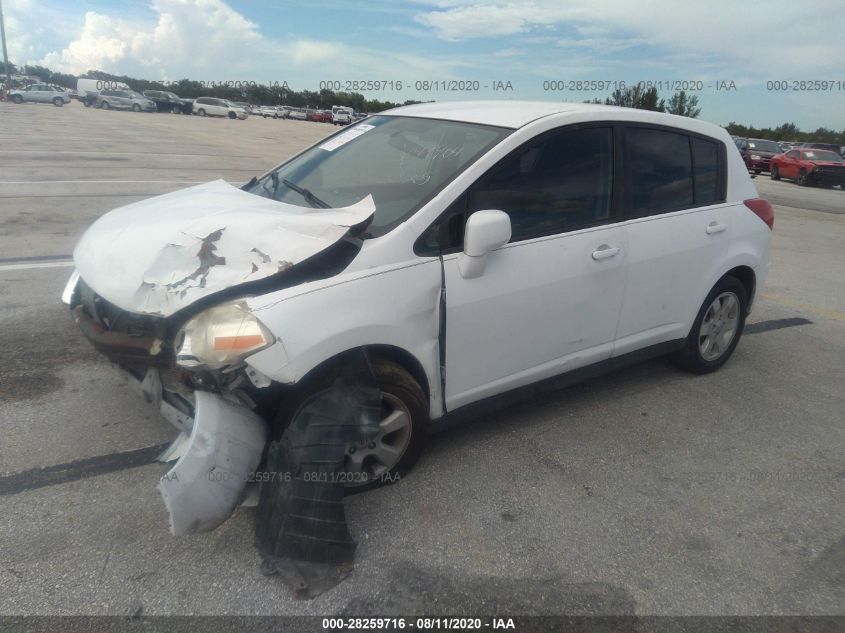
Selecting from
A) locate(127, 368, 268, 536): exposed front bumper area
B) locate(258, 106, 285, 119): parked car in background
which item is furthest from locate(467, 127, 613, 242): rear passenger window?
locate(258, 106, 285, 119): parked car in background

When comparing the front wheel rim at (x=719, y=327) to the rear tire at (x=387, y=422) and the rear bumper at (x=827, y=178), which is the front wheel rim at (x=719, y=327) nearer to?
the rear tire at (x=387, y=422)

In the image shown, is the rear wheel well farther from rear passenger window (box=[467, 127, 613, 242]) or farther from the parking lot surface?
rear passenger window (box=[467, 127, 613, 242])

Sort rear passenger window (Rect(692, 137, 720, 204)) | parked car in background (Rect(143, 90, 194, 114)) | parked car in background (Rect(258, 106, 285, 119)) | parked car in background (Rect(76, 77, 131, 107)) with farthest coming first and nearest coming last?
parked car in background (Rect(258, 106, 285, 119))
parked car in background (Rect(143, 90, 194, 114))
parked car in background (Rect(76, 77, 131, 107))
rear passenger window (Rect(692, 137, 720, 204))

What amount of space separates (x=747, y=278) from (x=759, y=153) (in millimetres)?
26607

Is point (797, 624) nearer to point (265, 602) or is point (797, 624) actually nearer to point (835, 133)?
point (265, 602)

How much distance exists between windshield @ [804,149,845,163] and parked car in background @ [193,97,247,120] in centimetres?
4178

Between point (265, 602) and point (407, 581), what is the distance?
1.78ft

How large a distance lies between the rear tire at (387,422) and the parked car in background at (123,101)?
55.2 meters

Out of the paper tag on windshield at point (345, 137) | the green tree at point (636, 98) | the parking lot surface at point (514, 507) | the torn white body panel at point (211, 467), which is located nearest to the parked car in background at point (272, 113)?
the green tree at point (636, 98)

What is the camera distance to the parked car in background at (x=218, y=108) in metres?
52.4

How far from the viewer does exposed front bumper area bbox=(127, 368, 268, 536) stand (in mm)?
2393

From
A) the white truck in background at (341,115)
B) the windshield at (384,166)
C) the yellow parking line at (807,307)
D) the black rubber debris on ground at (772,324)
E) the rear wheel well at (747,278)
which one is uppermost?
the windshield at (384,166)

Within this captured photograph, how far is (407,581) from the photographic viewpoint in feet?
8.27

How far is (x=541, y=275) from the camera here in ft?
10.7
